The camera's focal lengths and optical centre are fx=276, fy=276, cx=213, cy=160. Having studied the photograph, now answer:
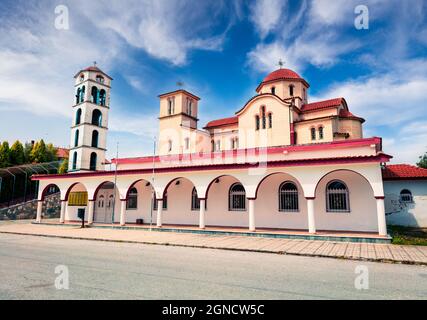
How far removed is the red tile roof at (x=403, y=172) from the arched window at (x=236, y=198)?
331 inches

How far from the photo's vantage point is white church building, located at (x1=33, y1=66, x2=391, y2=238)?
43.8ft

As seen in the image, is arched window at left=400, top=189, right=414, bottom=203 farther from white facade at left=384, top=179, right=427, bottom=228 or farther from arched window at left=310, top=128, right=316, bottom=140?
arched window at left=310, top=128, right=316, bottom=140

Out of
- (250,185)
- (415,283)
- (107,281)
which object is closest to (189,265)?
(107,281)

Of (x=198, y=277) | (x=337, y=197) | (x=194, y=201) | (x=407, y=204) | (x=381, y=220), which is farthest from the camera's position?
(x=194, y=201)

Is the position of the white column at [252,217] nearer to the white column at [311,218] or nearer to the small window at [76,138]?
the white column at [311,218]

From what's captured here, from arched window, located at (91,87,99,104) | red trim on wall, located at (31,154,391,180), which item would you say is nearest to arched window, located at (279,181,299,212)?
red trim on wall, located at (31,154,391,180)

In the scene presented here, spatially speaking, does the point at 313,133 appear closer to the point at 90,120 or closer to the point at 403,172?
the point at 403,172

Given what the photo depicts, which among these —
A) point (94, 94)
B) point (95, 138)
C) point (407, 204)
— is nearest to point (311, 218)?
point (407, 204)

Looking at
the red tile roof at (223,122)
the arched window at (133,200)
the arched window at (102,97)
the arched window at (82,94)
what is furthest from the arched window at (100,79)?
the arched window at (133,200)

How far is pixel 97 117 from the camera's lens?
25.9m

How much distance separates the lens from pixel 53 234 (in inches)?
573

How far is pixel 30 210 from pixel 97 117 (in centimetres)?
1113

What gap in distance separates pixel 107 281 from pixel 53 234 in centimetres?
1116
